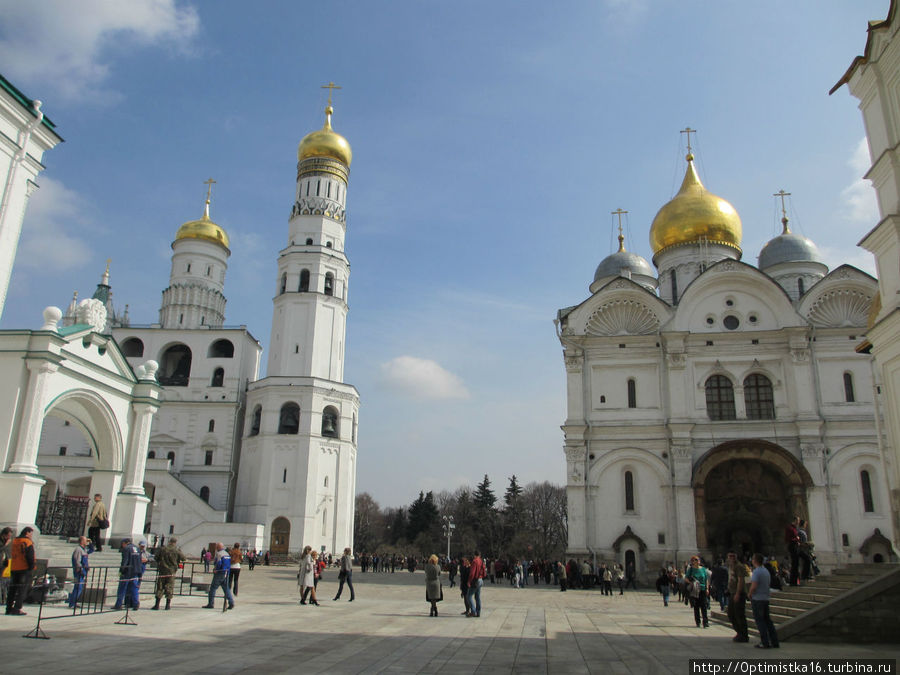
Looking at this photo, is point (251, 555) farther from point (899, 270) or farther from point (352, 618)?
point (899, 270)

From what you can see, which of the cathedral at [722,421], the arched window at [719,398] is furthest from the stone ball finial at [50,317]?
the arched window at [719,398]

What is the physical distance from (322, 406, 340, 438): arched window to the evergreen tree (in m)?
31.8

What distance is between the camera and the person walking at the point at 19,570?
1030cm

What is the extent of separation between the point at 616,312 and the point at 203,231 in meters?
30.2

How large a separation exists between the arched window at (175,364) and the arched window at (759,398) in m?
32.5

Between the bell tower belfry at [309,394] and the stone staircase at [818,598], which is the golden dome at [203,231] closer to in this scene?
Answer: the bell tower belfry at [309,394]

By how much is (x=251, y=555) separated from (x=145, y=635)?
25.0 meters

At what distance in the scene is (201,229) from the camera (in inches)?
1914

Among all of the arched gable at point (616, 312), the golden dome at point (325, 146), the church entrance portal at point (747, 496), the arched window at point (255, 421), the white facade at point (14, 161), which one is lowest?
the church entrance portal at point (747, 496)

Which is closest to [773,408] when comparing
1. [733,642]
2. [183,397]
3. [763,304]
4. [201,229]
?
[763,304]

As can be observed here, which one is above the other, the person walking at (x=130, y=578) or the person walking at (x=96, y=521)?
the person walking at (x=96, y=521)

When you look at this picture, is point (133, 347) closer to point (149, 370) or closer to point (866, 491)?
point (149, 370)

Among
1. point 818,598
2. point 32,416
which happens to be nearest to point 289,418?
point 32,416

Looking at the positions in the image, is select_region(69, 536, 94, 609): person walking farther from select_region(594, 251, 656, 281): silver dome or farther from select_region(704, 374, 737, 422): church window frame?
select_region(594, 251, 656, 281): silver dome
